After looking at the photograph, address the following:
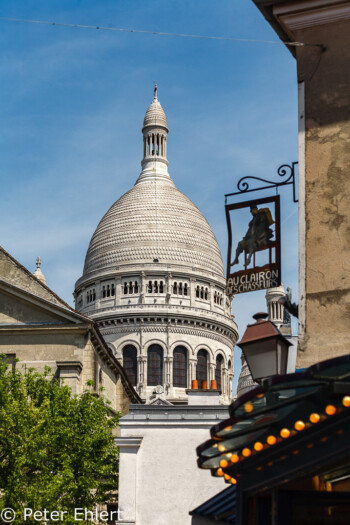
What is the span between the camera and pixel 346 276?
1254 cm

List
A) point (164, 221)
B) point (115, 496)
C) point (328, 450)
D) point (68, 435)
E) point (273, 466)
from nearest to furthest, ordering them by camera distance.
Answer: point (328, 450) < point (273, 466) < point (68, 435) < point (115, 496) < point (164, 221)

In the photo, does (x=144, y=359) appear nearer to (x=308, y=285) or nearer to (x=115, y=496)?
(x=115, y=496)

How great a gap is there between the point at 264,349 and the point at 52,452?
20.0 metres

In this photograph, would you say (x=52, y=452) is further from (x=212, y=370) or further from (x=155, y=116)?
(x=155, y=116)

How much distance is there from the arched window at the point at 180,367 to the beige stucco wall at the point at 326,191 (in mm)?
84492

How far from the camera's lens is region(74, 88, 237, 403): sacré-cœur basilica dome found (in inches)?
3883

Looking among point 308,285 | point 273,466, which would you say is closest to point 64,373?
point 308,285

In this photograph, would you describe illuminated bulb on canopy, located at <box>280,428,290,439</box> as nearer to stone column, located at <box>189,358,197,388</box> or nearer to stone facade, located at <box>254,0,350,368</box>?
stone facade, located at <box>254,0,350,368</box>

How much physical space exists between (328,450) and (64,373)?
30236 millimetres

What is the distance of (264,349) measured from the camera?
11438 millimetres

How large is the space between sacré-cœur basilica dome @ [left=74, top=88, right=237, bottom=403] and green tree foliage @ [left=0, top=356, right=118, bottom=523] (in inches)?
2324

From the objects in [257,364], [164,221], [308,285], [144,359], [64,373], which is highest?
[164,221]

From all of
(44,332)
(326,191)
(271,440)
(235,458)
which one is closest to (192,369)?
(44,332)

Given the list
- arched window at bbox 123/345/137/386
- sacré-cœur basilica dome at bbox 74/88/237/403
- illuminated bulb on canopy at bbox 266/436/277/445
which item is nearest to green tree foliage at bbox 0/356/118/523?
illuminated bulb on canopy at bbox 266/436/277/445
